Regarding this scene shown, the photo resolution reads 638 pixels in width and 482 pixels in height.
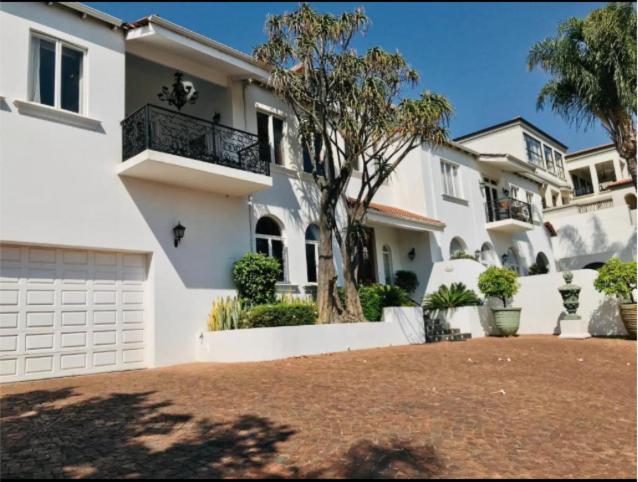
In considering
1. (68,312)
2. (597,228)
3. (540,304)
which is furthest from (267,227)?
(597,228)

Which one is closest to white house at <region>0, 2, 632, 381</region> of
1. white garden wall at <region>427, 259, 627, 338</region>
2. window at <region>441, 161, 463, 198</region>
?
white garden wall at <region>427, 259, 627, 338</region>

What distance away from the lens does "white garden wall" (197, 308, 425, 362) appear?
441 inches

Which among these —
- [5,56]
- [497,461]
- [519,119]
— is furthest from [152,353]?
[519,119]

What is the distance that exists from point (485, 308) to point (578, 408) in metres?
10.9

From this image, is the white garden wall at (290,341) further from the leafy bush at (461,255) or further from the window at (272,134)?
the leafy bush at (461,255)

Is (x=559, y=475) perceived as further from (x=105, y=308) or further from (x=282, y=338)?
(x=105, y=308)

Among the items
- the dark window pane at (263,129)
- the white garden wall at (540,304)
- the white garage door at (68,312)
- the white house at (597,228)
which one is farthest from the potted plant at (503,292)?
the white house at (597,228)

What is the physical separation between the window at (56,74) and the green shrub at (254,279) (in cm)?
524

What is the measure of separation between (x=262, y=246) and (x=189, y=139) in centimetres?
376

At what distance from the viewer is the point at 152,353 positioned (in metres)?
11.4

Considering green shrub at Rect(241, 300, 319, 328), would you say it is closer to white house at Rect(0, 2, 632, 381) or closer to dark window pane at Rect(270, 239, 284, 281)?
white house at Rect(0, 2, 632, 381)

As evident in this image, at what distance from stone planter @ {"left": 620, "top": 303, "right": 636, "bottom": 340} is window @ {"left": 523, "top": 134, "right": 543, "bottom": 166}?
18490 millimetres

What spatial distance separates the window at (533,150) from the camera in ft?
107

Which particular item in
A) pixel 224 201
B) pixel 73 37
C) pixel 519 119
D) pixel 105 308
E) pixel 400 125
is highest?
pixel 519 119
